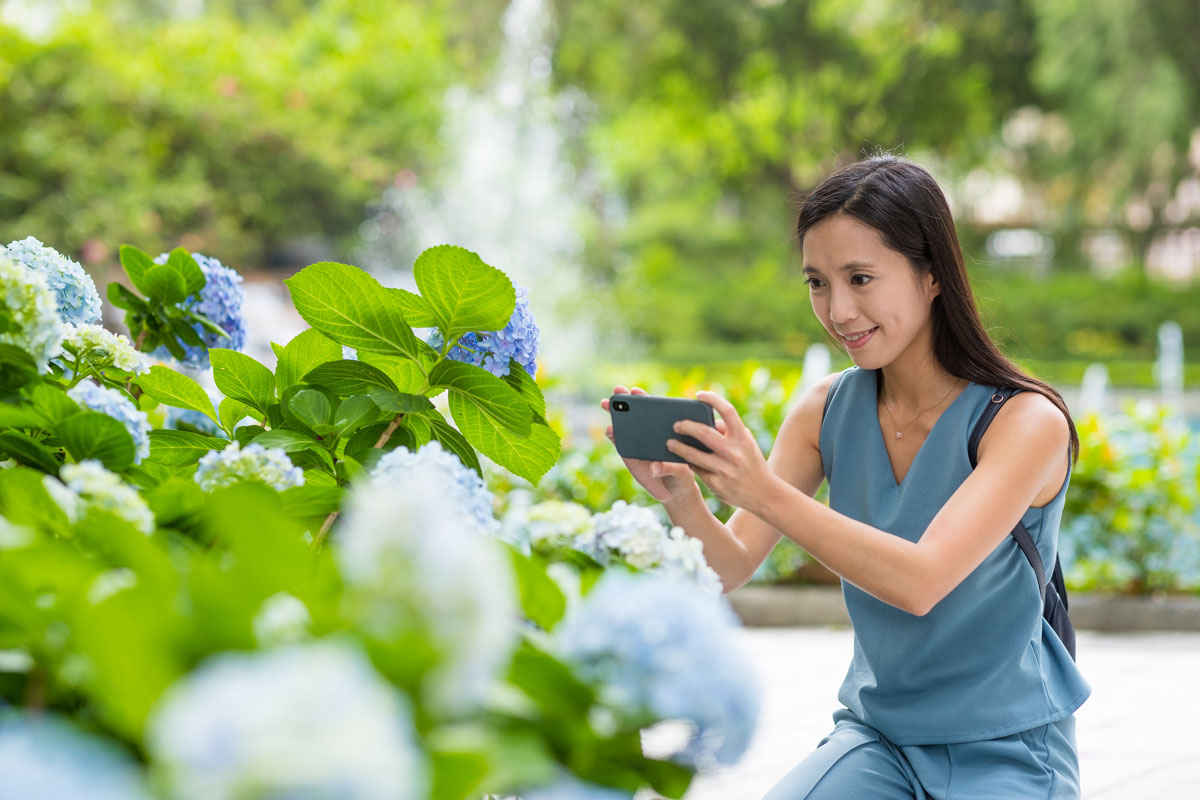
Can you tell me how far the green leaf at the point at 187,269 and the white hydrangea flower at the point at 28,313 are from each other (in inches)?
14.5

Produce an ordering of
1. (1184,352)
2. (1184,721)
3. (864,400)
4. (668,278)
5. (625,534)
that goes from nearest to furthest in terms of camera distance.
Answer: (625,534), (864,400), (1184,721), (1184,352), (668,278)

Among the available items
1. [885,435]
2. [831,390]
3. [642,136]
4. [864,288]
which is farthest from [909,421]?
[642,136]

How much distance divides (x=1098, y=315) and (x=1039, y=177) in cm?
437

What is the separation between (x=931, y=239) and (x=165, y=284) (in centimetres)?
100

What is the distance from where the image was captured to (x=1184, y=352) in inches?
634

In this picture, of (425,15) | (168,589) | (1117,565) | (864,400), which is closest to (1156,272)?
(425,15)

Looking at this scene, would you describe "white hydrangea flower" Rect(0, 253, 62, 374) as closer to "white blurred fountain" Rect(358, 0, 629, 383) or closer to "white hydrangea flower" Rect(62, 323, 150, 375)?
"white hydrangea flower" Rect(62, 323, 150, 375)

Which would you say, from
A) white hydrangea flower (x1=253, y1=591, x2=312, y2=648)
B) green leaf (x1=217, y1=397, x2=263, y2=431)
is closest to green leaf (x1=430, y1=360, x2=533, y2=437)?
green leaf (x1=217, y1=397, x2=263, y2=431)

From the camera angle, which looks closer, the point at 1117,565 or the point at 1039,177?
the point at 1117,565

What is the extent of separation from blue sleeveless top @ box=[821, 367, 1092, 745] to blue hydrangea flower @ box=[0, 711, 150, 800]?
1.27 meters

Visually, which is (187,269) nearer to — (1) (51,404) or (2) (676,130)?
(1) (51,404)

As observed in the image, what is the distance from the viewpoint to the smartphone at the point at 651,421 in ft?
3.85

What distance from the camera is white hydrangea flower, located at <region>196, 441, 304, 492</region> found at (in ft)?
2.81

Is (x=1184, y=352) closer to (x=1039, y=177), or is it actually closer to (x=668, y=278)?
(x=1039, y=177)
